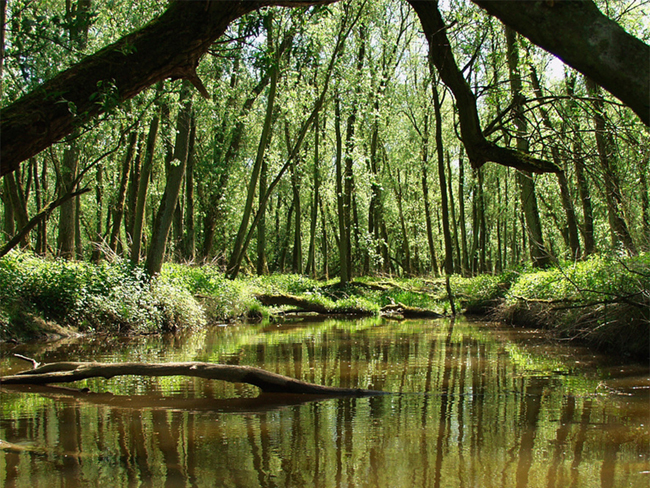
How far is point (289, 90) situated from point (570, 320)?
15.9 m

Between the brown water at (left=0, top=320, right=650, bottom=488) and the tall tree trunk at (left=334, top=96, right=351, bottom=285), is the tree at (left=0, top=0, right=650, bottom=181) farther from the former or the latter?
the tall tree trunk at (left=334, top=96, right=351, bottom=285)

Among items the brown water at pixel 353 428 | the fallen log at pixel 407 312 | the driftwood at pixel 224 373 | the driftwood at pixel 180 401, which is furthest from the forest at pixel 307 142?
the driftwood at pixel 180 401

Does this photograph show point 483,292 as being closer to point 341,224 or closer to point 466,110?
point 341,224

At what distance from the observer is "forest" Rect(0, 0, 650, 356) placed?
340cm

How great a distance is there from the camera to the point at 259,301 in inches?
782

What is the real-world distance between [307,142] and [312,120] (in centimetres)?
900

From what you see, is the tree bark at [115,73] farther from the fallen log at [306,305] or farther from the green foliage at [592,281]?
the fallen log at [306,305]

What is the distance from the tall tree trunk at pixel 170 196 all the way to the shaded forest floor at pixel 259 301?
553 mm

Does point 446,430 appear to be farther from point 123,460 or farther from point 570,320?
point 570,320

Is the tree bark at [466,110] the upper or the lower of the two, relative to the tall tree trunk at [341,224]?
lower

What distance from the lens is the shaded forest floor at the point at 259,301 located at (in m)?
9.51

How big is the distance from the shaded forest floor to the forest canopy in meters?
0.90

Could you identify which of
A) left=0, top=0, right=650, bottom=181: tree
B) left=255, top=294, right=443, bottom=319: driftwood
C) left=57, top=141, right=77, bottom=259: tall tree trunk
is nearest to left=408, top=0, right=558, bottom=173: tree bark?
left=0, top=0, right=650, bottom=181: tree

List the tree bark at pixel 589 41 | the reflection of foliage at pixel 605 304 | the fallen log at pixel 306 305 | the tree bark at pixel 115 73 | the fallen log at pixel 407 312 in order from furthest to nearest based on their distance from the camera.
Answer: the fallen log at pixel 306 305
the fallen log at pixel 407 312
the reflection of foliage at pixel 605 304
the tree bark at pixel 115 73
the tree bark at pixel 589 41
